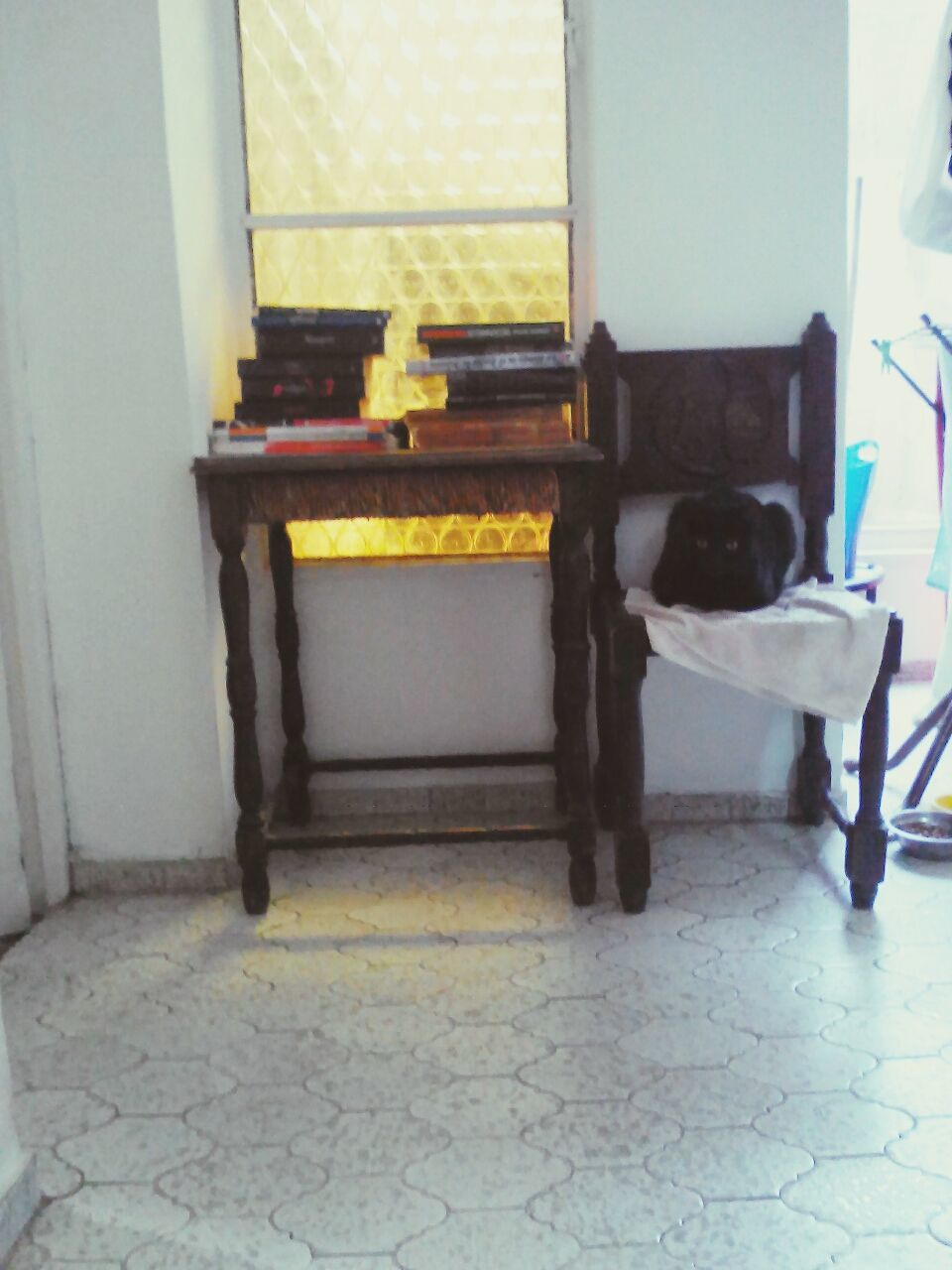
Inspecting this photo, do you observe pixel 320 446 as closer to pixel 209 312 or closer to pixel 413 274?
pixel 209 312

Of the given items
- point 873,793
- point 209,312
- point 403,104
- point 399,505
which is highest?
point 403,104

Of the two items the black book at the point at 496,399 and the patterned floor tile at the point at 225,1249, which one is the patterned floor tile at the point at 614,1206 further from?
the black book at the point at 496,399

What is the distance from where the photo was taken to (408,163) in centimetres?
251

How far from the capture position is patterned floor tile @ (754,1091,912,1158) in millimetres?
1484

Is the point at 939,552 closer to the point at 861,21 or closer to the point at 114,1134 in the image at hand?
the point at 861,21

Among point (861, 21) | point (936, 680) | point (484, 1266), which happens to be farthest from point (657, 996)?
point (861, 21)

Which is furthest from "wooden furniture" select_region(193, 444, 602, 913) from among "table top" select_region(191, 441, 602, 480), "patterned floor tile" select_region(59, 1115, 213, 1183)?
"patterned floor tile" select_region(59, 1115, 213, 1183)

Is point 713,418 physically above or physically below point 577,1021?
above

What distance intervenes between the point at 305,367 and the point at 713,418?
0.82 metres

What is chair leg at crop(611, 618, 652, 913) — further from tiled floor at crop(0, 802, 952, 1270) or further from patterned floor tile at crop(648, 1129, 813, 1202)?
patterned floor tile at crop(648, 1129, 813, 1202)

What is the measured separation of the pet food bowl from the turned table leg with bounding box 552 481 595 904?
0.68m

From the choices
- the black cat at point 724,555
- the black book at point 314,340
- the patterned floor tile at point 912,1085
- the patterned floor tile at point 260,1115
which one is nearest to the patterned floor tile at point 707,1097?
the patterned floor tile at point 912,1085

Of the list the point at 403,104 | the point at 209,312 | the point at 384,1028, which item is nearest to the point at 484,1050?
the point at 384,1028

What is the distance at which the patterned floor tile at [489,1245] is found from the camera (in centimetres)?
131
